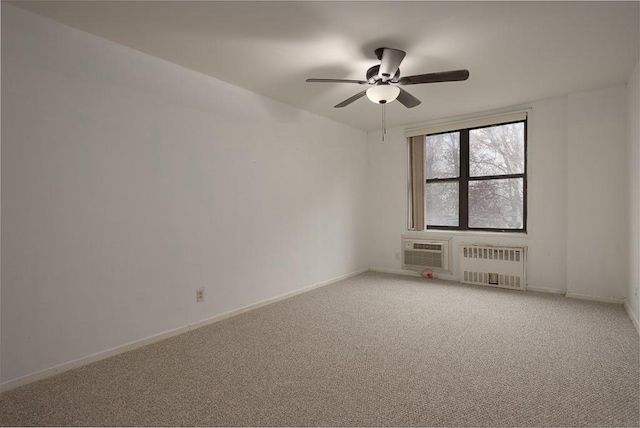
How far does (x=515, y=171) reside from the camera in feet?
14.3

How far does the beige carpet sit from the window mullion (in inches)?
67.0

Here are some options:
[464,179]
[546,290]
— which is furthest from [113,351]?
[546,290]

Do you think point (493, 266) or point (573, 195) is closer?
point (573, 195)

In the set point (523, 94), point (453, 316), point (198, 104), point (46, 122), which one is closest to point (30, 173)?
point (46, 122)

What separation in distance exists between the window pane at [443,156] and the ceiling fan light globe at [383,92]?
2426 mm

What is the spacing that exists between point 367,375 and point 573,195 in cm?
341

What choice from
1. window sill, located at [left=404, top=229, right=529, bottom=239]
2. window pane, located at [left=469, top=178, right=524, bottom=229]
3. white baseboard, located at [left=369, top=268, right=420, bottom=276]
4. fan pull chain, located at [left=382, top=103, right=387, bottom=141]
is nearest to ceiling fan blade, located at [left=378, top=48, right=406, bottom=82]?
fan pull chain, located at [left=382, top=103, right=387, bottom=141]

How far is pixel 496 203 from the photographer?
4520 mm

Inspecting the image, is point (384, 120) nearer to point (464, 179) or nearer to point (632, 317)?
point (464, 179)

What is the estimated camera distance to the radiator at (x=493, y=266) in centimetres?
418

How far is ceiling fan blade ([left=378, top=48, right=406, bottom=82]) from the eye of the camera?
2334mm

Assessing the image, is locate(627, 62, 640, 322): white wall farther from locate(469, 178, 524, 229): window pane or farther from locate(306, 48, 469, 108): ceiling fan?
locate(306, 48, 469, 108): ceiling fan

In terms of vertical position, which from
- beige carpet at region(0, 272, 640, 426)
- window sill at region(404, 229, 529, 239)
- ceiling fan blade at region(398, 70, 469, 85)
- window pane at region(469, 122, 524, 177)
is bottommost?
beige carpet at region(0, 272, 640, 426)

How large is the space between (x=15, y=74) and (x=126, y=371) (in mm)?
2046
